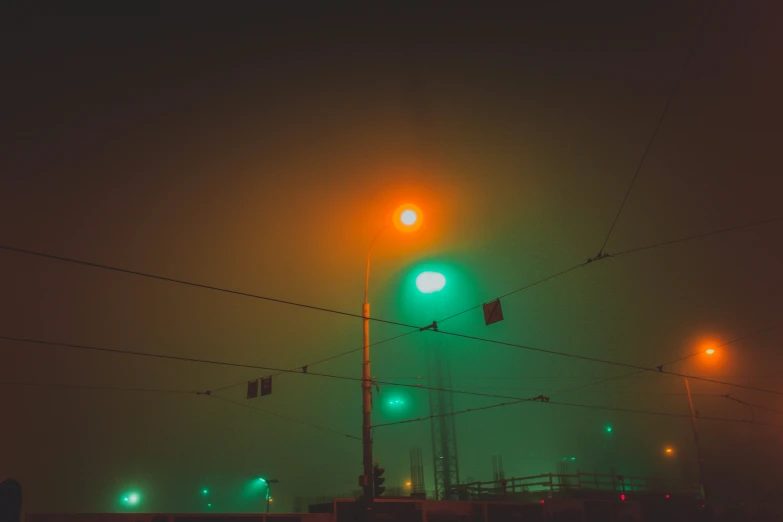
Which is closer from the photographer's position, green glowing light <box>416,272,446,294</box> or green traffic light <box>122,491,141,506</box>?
green glowing light <box>416,272,446,294</box>

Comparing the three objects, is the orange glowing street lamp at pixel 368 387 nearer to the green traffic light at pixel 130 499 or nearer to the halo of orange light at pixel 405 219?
the halo of orange light at pixel 405 219

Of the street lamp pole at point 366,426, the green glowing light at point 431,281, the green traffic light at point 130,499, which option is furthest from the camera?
the green traffic light at point 130,499

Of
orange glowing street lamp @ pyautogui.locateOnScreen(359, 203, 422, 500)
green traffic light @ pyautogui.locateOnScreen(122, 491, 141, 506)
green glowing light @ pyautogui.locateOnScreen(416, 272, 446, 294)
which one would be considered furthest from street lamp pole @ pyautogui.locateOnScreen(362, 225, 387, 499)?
green traffic light @ pyautogui.locateOnScreen(122, 491, 141, 506)

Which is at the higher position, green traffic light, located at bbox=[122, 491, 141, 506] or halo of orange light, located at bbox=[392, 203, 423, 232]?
halo of orange light, located at bbox=[392, 203, 423, 232]

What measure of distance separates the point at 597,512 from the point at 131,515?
78.3 feet

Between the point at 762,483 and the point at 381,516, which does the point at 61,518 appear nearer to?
the point at 381,516

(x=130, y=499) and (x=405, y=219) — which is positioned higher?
(x=405, y=219)

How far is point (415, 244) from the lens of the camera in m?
20.8

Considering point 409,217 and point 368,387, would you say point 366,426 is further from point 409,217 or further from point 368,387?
point 409,217

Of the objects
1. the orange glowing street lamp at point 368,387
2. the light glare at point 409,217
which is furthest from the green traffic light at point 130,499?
the light glare at point 409,217

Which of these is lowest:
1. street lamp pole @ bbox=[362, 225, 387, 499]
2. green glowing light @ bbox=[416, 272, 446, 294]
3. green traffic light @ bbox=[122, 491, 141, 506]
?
green traffic light @ bbox=[122, 491, 141, 506]

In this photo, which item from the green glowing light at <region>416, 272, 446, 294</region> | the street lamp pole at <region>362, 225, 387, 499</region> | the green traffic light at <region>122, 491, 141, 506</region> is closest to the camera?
the street lamp pole at <region>362, 225, 387, 499</region>

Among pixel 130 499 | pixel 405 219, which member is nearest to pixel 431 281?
pixel 405 219

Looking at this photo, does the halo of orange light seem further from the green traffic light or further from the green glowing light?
the green traffic light
